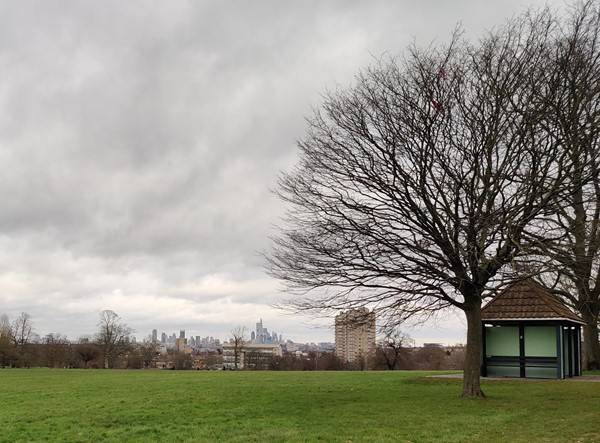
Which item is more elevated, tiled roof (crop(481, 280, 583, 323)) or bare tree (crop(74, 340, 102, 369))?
tiled roof (crop(481, 280, 583, 323))

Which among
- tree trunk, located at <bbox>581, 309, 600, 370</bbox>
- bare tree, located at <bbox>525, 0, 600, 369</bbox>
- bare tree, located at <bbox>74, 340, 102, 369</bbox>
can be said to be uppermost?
bare tree, located at <bbox>525, 0, 600, 369</bbox>

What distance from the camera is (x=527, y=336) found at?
2497 centimetres

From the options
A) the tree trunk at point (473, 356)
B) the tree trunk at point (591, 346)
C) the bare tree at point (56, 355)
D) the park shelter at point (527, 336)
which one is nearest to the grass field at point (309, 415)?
the tree trunk at point (473, 356)

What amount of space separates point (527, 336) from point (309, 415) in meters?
14.8

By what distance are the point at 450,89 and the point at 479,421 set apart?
9.35m

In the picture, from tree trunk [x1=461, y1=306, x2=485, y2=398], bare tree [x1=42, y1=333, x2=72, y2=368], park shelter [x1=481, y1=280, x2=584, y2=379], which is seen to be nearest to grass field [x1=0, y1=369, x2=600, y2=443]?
tree trunk [x1=461, y1=306, x2=485, y2=398]

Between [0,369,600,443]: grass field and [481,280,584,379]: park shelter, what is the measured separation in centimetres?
330

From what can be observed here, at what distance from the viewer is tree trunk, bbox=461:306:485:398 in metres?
17.2

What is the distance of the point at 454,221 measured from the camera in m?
16.0

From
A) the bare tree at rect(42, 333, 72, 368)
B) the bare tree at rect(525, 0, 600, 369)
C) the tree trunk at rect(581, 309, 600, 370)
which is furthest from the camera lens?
the bare tree at rect(42, 333, 72, 368)

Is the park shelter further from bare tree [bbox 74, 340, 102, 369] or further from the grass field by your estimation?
bare tree [bbox 74, 340, 102, 369]

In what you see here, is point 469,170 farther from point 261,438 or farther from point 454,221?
point 261,438

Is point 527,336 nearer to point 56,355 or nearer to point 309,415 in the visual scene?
point 309,415

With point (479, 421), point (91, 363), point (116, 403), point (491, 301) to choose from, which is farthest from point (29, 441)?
point (91, 363)
